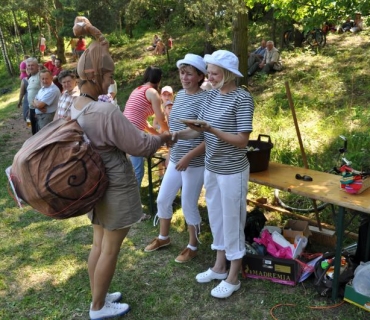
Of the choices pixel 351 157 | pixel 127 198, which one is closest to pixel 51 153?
pixel 127 198

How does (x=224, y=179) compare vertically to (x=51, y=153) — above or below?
below

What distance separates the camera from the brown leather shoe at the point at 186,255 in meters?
3.41

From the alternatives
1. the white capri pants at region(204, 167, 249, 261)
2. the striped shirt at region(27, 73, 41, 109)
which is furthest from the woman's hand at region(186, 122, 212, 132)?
the striped shirt at region(27, 73, 41, 109)

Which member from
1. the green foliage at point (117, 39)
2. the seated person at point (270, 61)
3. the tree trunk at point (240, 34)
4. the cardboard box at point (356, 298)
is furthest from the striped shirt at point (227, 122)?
the green foliage at point (117, 39)

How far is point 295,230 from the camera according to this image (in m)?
3.56

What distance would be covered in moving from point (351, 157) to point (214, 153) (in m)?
3.05

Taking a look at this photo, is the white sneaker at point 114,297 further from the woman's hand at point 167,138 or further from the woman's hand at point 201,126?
the woman's hand at point 201,126

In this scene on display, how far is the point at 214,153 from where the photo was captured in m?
2.70

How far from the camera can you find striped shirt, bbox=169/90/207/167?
3.04 meters

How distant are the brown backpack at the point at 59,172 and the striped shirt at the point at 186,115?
1096mm

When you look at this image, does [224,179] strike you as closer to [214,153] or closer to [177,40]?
[214,153]

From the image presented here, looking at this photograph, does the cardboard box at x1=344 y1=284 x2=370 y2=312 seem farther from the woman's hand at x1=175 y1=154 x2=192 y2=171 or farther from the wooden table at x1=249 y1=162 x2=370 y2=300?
the woman's hand at x1=175 y1=154 x2=192 y2=171

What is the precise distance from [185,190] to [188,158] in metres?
0.35

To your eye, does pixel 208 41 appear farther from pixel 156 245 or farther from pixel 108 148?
pixel 108 148
